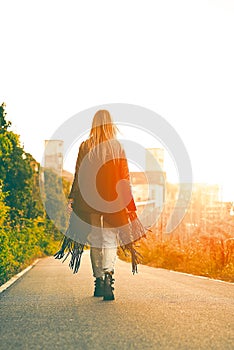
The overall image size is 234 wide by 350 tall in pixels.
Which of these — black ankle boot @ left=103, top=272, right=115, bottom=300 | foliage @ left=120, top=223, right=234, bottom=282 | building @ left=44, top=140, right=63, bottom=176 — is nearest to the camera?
black ankle boot @ left=103, top=272, right=115, bottom=300

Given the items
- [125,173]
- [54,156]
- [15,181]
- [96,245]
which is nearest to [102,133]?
[125,173]

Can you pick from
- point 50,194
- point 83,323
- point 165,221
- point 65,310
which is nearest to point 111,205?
point 65,310

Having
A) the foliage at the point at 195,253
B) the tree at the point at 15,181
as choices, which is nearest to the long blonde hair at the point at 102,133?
the foliage at the point at 195,253

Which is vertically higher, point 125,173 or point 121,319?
point 125,173

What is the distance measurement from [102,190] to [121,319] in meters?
2.00

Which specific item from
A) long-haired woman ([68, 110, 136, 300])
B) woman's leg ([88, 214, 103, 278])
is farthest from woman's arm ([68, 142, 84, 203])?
woman's leg ([88, 214, 103, 278])

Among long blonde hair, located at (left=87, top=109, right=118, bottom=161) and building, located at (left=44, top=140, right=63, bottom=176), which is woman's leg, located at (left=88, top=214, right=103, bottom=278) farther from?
building, located at (left=44, top=140, right=63, bottom=176)

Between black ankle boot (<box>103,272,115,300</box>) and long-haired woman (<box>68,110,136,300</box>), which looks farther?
long-haired woman (<box>68,110,136,300</box>)

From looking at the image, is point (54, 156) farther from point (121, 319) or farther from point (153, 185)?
point (121, 319)

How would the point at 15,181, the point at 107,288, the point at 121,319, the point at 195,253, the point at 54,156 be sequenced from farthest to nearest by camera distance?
the point at 54,156 → the point at 15,181 → the point at 195,253 → the point at 107,288 → the point at 121,319

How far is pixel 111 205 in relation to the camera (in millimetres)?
7289

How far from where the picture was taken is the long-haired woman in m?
7.25

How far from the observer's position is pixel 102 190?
23.9 feet

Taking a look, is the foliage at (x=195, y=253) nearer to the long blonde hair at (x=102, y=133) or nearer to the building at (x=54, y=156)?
the long blonde hair at (x=102, y=133)
